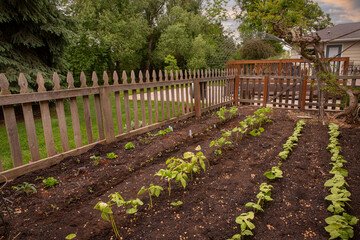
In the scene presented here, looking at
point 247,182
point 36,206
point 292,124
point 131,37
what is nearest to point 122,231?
point 36,206

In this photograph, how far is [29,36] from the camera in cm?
635

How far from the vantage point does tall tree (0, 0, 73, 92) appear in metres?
5.84

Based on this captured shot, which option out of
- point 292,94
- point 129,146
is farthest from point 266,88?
point 129,146

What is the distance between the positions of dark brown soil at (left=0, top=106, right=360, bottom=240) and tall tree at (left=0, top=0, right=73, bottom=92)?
392 cm

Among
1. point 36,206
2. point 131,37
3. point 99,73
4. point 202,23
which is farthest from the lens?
point 202,23

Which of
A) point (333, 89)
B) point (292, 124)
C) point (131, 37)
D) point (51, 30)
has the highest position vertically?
point (131, 37)

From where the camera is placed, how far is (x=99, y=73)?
55.2ft

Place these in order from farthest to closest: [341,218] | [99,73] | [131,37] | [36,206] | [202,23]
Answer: [202,23]
[131,37]
[99,73]
[36,206]
[341,218]

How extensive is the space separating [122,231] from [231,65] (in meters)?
11.6

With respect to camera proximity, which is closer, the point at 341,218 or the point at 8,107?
the point at 341,218

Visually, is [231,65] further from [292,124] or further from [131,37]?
[131,37]

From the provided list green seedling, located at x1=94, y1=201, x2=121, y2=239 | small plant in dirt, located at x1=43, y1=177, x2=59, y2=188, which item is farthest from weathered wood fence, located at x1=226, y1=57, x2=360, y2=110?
small plant in dirt, located at x1=43, y1=177, x2=59, y2=188

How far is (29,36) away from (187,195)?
20.6 feet

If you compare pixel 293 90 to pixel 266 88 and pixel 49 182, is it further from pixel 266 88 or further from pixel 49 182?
pixel 49 182
